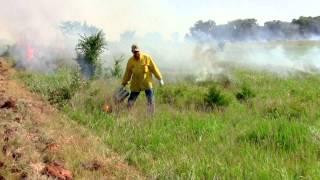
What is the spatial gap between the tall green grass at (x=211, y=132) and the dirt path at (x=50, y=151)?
1.26ft

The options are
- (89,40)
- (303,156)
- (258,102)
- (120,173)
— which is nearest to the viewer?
(120,173)

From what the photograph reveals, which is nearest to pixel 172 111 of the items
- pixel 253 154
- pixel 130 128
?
pixel 130 128

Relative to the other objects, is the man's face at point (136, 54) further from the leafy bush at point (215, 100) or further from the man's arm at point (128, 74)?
the leafy bush at point (215, 100)

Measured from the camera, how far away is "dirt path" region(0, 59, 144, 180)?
22.9ft

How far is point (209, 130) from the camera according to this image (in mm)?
9891

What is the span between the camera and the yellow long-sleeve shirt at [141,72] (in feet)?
43.3

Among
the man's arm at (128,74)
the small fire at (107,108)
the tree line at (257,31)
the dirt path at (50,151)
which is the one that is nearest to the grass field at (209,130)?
the small fire at (107,108)

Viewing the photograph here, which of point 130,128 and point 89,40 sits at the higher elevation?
point 89,40

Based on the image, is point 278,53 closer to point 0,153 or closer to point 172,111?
point 172,111

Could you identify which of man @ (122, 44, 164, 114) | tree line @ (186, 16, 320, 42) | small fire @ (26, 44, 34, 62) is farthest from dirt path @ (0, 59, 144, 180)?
tree line @ (186, 16, 320, 42)

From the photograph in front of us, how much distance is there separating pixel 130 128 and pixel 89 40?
9770 millimetres

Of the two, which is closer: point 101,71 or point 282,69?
point 101,71

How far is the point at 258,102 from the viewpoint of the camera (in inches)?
526

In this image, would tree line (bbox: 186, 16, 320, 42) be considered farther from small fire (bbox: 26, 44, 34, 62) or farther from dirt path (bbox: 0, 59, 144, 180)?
dirt path (bbox: 0, 59, 144, 180)
